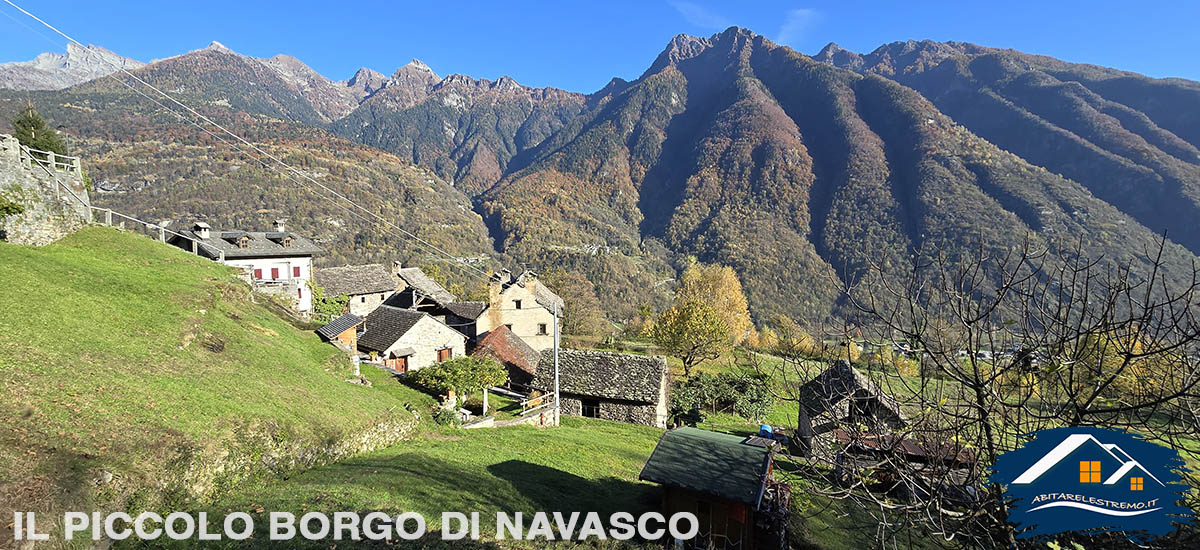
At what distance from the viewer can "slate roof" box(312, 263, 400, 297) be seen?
48719 millimetres

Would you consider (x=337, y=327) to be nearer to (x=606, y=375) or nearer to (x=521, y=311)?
(x=606, y=375)

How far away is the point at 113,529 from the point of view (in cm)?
674

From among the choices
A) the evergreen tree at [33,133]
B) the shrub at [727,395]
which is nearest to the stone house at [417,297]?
the shrub at [727,395]

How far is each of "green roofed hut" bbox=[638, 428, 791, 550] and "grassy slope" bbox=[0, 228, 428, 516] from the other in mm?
10730

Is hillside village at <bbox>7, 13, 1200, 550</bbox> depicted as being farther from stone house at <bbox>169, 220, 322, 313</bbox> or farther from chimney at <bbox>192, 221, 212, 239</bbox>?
stone house at <bbox>169, 220, 322, 313</bbox>

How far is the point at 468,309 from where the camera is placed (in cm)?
4484

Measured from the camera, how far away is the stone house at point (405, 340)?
2812 cm

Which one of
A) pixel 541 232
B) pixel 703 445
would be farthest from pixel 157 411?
pixel 541 232

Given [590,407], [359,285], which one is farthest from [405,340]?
[359,285]

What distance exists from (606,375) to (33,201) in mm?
29702

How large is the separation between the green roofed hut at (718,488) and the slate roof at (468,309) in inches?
1305

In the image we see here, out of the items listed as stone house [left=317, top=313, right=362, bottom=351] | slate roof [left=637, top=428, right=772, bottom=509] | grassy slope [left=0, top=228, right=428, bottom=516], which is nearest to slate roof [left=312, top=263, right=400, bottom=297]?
stone house [left=317, top=313, right=362, bottom=351]

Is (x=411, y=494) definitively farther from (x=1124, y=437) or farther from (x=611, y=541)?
(x=1124, y=437)

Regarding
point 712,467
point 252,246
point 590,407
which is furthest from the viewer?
point 252,246
